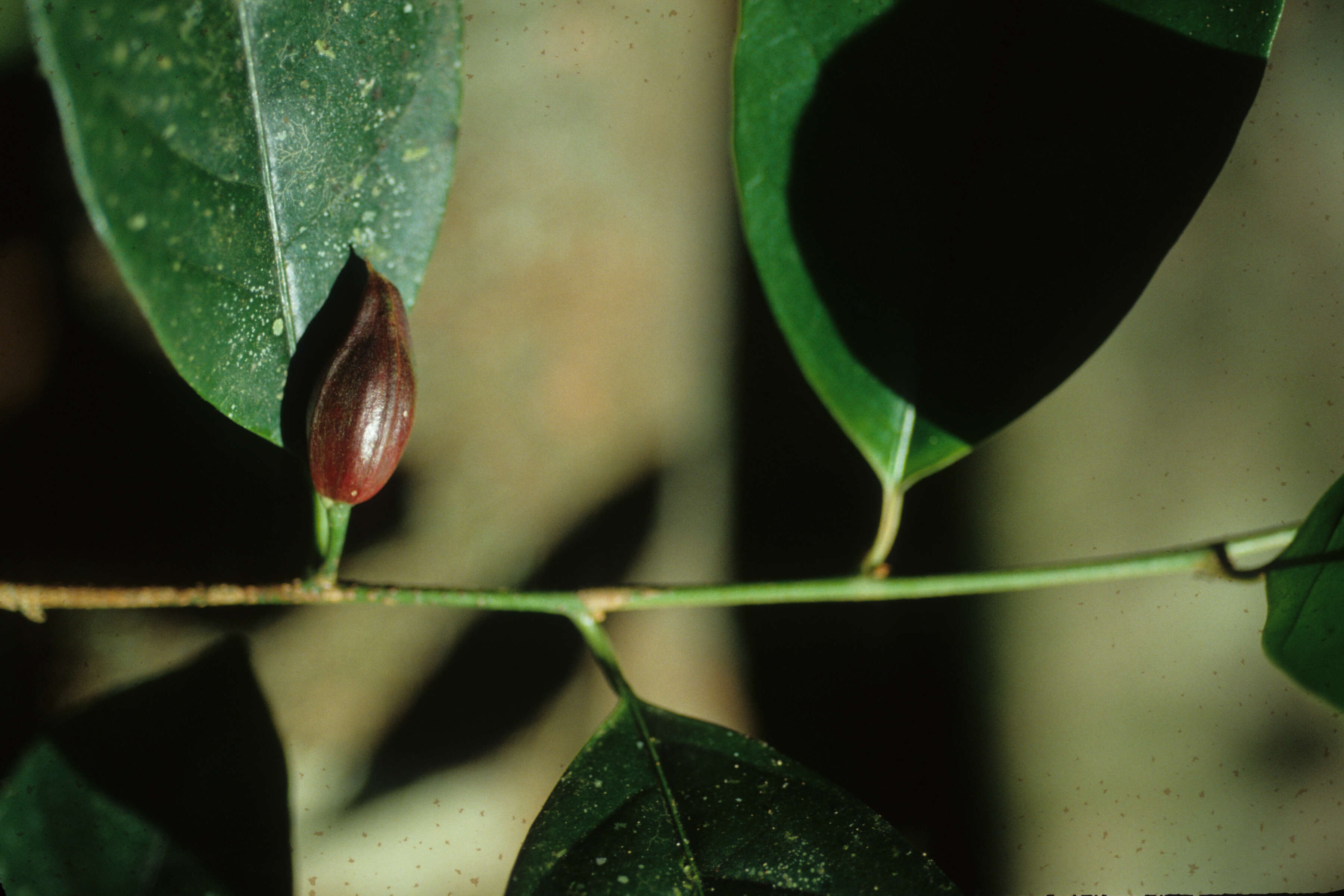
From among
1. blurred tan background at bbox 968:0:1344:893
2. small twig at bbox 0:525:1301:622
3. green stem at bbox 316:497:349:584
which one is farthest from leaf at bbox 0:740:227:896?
blurred tan background at bbox 968:0:1344:893

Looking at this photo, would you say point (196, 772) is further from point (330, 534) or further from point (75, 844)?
point (330, 534)

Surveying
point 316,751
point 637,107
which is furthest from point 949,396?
point 316,751

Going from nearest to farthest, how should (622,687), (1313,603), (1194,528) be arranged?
(1313,603)
(622,687)
(1194,528)

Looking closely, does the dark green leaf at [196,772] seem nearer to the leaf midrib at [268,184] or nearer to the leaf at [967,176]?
the leaf midrib at [268,184]

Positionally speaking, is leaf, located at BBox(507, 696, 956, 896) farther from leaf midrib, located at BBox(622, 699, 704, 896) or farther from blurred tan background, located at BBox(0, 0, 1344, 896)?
blurred tan background, located at BBox(0, 0, 1344, 896)

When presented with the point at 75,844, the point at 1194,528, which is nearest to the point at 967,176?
the point at 1194,528
